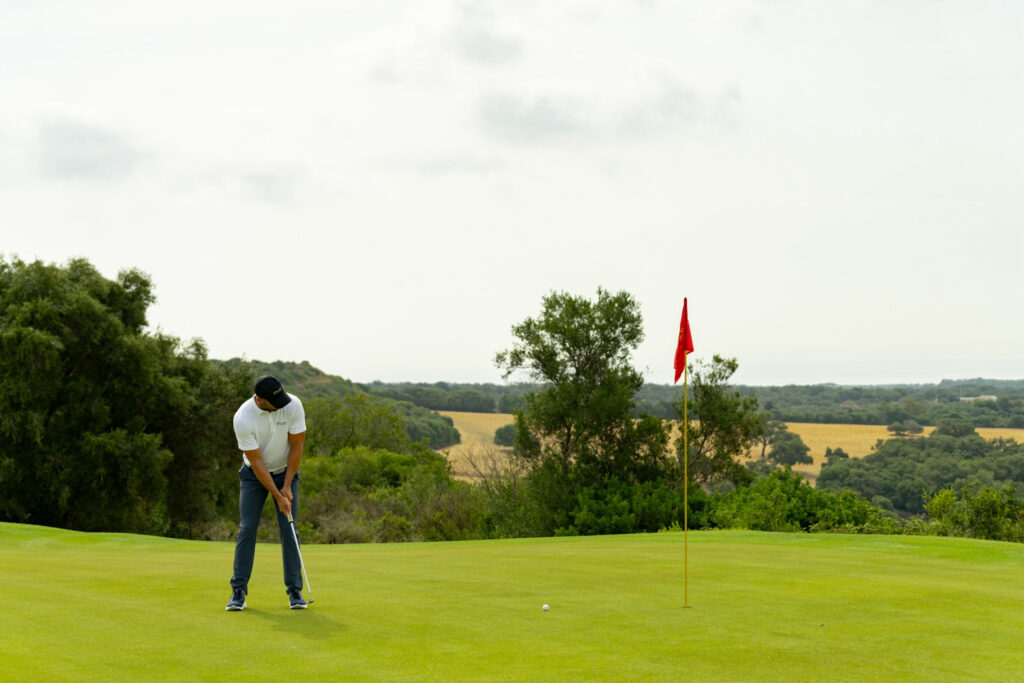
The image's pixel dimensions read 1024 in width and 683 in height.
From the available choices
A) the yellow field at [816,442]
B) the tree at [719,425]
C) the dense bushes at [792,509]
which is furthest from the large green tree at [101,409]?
the dense bushes at [792,509]

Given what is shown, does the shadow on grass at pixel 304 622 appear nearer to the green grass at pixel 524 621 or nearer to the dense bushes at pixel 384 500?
the green grass at pixel 524 621

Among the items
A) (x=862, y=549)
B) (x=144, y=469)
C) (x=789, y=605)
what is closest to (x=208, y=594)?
(x=789, y=605)

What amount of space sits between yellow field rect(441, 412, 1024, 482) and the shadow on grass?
109 ft

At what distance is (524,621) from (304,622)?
2052mm

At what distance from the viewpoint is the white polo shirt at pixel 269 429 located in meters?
8.42

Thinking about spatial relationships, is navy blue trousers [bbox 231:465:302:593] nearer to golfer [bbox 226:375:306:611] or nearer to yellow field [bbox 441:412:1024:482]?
golfer [bbox 226:375:306:611]

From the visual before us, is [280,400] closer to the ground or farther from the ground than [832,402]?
farther from the ground

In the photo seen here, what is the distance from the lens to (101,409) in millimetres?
35344

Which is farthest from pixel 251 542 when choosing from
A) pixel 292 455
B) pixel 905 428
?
pixel 905 428

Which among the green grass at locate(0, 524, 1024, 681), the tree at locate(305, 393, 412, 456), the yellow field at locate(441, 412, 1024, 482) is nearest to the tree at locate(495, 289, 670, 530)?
the yellow field at locate(441, 412, 1024, 482)

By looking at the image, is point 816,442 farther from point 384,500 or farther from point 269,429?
point 269,429

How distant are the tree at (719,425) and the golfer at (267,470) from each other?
1368 inches

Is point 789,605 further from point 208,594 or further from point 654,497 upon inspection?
point 654,497

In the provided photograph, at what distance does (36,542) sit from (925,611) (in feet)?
64.3
